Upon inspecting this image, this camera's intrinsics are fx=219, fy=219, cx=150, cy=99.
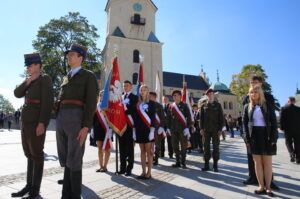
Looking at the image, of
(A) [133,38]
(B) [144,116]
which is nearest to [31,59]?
(B) [144,116]

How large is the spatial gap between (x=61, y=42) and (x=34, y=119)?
120ft

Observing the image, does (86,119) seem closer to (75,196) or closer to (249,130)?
(75,196)

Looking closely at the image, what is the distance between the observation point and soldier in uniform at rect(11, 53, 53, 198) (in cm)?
383

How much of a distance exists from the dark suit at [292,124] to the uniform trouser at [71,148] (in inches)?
307

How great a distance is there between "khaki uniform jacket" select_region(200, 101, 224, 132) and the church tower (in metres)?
30.5

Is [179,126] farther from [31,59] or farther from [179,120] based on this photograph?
[31,59]

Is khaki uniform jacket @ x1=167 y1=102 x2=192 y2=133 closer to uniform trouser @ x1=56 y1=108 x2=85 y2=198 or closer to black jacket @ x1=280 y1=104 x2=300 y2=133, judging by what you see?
uniform trouser @ x1=56 y1=108 x2=85 y2=198

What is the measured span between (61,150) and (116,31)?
3647 centimetres

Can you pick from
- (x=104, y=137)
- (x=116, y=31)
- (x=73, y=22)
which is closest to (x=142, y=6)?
(x=116, y=31)

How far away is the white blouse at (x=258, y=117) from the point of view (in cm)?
434

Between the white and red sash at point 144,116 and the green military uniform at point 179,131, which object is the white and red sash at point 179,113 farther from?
the white and red sash at point 144,116

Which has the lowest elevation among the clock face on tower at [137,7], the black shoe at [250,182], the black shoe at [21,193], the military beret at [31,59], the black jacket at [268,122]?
the black shoe at [250,182]

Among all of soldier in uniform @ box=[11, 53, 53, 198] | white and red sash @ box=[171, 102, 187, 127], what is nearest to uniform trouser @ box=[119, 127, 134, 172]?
white and red sash @ box=[171, 102, 187, 127]

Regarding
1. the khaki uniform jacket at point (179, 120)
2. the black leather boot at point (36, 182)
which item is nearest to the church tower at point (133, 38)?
the khaki uniform jacket at point (179, 120)
